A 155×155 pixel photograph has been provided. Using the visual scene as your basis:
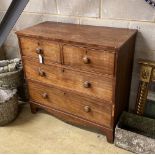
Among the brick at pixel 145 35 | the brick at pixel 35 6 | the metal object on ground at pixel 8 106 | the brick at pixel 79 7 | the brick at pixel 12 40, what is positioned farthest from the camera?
the brick at pixel 12 40

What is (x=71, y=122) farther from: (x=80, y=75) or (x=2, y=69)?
(x=2, y=69)

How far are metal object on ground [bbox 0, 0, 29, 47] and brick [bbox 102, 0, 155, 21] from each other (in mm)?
656

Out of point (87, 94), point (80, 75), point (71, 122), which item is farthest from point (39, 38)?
point (71, 122)

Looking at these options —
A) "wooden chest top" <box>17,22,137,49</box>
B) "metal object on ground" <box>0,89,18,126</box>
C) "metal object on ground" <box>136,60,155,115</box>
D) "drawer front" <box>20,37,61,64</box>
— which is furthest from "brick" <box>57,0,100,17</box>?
"metal object on ground" <box>0,89,18,126</box>

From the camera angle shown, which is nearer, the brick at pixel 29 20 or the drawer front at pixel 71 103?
the drawer front at pixel 71 103

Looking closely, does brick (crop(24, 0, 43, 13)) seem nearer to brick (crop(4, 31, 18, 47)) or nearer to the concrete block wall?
the concrete block wall

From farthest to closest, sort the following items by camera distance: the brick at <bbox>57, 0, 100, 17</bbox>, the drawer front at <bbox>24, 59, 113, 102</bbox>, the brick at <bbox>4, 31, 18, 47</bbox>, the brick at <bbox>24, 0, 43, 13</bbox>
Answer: the brick at <bbox>4, 31, 18, 47</bbox> → the brick at <bbox>24, 0, 43, 13</bbox> → the brick at <bbox>57, 0, 100, 17</bbox> → the drawer front at <bbox>24, 59, 113, 102</bbox>

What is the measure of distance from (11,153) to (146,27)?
4.80 ft

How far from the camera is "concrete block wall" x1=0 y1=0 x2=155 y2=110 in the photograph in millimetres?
1718

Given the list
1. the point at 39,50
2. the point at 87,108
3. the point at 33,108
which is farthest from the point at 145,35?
the point at 33,108

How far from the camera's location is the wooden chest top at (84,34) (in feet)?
4.95

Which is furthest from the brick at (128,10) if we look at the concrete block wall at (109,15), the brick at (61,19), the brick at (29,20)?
the brick at (29,20)

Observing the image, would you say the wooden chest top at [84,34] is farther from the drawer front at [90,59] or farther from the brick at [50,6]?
the brick at [50,6]

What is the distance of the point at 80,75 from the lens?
1.68m
